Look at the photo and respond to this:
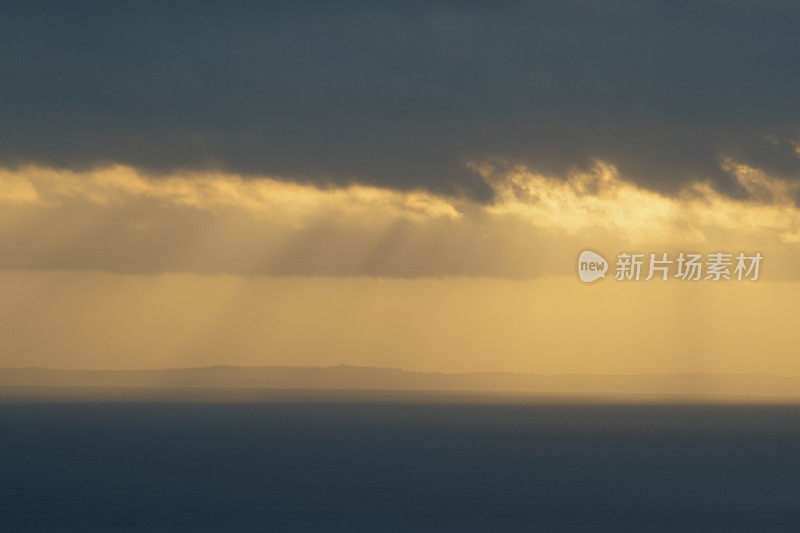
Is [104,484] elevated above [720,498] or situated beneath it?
situated beneath

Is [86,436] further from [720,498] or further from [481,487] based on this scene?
[720,498]

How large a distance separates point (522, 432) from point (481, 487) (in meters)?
93.1

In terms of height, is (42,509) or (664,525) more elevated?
(664,525)

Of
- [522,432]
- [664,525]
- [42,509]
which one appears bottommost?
[42,509]

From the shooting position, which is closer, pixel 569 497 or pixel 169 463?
pixel 569 497

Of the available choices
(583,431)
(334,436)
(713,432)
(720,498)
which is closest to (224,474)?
(720,498)

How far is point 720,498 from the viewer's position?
272ft

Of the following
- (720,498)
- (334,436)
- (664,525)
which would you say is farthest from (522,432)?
(664,525)

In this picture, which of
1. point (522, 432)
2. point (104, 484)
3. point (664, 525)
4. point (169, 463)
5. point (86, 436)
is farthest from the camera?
point (522, 432)

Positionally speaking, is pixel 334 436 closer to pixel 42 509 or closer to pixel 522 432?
pixel 522 432

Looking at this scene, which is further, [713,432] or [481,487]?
[713,432]

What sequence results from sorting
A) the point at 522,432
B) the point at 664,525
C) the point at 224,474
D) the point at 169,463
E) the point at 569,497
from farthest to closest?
the point at 522,432, the point at 169,463, the point at 224,474, the point at 569,497, the point at 664,525

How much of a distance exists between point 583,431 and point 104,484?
11384 cm

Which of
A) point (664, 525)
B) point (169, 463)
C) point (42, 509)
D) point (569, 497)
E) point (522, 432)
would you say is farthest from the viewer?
point (522, 432)
